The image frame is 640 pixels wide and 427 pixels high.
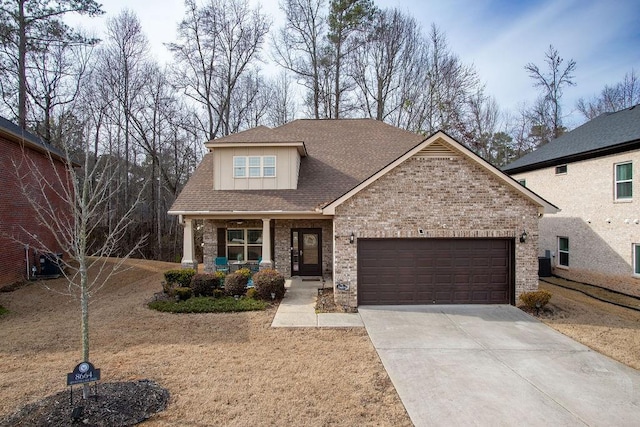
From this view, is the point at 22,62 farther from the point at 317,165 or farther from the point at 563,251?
the point at 563,251

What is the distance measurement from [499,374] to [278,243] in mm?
9486

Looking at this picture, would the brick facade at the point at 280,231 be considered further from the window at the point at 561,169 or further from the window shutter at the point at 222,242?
the window at the point at 561,169

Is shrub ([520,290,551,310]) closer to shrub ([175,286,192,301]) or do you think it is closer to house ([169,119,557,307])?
house ([169,119,557,307])

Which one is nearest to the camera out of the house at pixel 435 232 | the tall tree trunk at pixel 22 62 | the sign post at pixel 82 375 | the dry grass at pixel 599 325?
the sign post at pixel 82 375

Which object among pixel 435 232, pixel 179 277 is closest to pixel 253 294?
pixel 179 277

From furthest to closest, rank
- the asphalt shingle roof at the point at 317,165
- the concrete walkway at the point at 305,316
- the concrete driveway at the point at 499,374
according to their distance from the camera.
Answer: the asphalt shingle roof at the point at 317,165 < the concrete walkway at the point at 305,316 < the concrete driveway at the point at 499,374

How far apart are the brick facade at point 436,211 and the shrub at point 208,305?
2.54 m

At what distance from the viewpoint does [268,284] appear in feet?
35.8

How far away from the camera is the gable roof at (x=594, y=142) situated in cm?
1273

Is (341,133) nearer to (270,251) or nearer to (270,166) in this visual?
(270,166)

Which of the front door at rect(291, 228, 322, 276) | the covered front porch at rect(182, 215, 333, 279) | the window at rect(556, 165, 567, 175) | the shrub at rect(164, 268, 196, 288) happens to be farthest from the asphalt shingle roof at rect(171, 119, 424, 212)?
the window at rect(556, 165, 567, 175)

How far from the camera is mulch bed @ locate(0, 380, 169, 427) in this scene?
462cm

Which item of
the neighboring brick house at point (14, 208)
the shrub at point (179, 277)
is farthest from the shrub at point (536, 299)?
the neighboring brick house at point (14, 208)

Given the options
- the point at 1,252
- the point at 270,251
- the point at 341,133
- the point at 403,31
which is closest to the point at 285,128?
the point at 341,133
